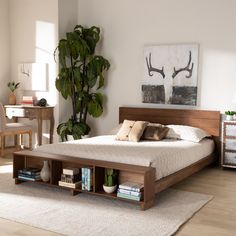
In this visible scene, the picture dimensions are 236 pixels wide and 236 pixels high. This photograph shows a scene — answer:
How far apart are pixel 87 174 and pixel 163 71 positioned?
242 cm

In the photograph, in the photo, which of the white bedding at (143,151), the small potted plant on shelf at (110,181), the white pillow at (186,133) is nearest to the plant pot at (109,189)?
the small potted plant on shelf at (110,181)

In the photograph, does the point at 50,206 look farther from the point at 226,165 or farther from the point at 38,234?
the point at 226,165

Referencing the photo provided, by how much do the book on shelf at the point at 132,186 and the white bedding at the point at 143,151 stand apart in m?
0.20

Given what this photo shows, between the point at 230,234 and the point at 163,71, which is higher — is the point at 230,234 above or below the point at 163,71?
below

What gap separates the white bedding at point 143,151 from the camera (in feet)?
11.9

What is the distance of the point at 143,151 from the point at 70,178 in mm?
793

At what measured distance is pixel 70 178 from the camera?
3.79 metres

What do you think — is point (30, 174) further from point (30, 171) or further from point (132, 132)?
point (132, 132)

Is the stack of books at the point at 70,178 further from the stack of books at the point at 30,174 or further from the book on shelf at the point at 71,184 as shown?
the stack of books at the point at 30,174

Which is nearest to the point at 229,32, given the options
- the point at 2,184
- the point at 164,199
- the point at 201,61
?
the point at 201,61

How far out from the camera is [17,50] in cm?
665

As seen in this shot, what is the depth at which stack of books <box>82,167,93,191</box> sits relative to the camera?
3662 millimetres

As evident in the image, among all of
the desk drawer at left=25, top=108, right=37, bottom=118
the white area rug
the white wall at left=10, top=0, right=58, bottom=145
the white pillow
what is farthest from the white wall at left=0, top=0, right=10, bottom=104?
the white pillow

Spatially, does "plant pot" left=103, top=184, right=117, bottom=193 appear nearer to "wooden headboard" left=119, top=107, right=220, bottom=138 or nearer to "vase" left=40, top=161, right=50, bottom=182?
"vase" left=40, top=161, right=50, bottom=182
